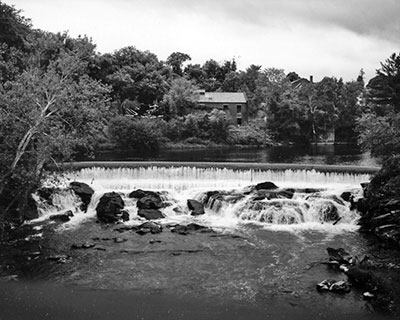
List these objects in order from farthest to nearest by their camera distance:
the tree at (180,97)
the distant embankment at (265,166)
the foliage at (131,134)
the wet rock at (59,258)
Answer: the tree at (180,97) < the foliage at (131,134) < the distant embankment at (265,166) < the wet rock at (59,258)

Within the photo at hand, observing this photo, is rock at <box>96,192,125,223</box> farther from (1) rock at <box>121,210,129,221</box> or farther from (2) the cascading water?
(2) the cascading water

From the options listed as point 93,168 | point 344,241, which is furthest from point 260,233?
point 93,168

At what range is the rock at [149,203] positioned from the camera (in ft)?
65.2

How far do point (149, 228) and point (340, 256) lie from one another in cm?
770

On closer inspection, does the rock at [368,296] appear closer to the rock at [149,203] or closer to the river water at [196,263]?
the river water at [196,263]

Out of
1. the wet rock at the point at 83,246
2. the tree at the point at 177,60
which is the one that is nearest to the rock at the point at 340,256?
the wet rock at the point at 83,246

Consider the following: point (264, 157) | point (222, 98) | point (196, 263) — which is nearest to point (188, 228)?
point (196, 263)

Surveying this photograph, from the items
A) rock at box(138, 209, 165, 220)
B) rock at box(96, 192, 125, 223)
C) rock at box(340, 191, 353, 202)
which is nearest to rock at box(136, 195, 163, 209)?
rock at box(138, 209, 165, 220)

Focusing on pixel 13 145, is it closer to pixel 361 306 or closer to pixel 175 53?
pixel 361 306

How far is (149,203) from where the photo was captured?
65.6 ft

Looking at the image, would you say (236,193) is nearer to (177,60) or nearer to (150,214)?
(150,214)

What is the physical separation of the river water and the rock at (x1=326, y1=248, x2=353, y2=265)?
321 mm

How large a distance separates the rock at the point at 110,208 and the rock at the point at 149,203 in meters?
0.85

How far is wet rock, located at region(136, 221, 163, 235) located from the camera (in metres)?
17.0
